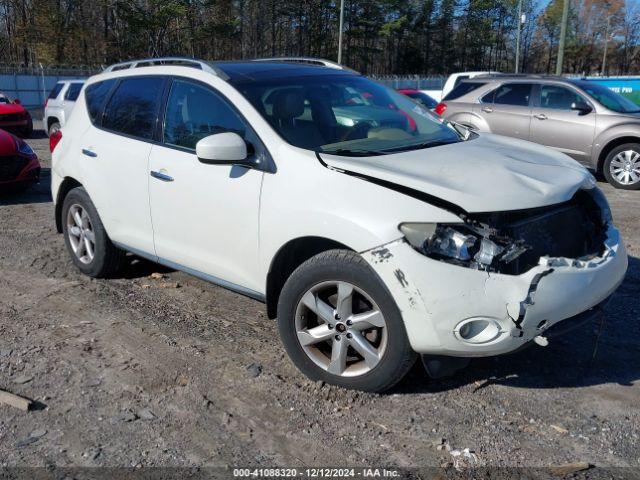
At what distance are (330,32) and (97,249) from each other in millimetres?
69810

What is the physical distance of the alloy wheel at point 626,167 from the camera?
32.8ft

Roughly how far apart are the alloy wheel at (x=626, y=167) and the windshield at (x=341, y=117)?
6528 millimetres

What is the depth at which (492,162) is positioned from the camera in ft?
12.2

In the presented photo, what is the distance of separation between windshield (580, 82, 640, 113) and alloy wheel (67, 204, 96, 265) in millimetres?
8502

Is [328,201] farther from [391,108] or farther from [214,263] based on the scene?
[391,108]

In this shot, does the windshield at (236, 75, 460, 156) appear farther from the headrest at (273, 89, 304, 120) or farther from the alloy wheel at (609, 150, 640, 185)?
the alloy wheel at (609, 150, 640, 185)

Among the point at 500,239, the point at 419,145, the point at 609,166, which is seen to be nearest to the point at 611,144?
the point at 609,166

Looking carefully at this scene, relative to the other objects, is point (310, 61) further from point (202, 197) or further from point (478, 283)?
point (478, 283)

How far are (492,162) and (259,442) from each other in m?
1.99

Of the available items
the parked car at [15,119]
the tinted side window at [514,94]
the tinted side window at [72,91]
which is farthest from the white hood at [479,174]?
the parked car at [15,119]

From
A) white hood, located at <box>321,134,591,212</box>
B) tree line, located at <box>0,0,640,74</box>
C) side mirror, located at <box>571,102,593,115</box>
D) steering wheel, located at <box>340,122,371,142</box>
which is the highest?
tree line, located at <box>0,0,640,74</box>

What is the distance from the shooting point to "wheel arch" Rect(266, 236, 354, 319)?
3.58 meters

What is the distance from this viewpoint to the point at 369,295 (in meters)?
3.27

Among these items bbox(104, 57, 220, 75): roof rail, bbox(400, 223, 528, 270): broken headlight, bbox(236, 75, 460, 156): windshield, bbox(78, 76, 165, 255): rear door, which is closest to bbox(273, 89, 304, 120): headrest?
bbox(236, 75, 460, 156): windshield
